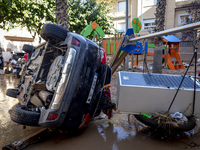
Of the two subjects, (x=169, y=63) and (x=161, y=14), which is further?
(x=169, y=63)

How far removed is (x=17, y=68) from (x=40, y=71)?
10504 mm

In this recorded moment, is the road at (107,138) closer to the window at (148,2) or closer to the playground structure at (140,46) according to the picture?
the playground structure at (140,46)

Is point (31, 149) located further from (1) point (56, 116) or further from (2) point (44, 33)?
(2) point (44, 33)

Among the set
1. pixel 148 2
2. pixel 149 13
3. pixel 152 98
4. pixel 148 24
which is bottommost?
pixel 152 98

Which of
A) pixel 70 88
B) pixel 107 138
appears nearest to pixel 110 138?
pixel 107 138

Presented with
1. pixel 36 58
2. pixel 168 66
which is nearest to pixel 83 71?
pixel 36 58

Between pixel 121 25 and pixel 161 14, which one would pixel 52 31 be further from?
pixel 121 25

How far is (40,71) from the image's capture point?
3.34m

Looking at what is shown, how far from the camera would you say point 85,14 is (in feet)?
49.6

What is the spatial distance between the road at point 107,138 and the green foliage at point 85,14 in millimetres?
12693

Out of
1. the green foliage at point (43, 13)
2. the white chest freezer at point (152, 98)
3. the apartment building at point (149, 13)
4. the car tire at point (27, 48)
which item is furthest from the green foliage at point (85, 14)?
the white chest freezer at point (152, 98)

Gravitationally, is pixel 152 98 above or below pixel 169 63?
below

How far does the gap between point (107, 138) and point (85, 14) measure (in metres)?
14.2

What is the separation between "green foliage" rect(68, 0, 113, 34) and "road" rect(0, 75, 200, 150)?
12.7m
